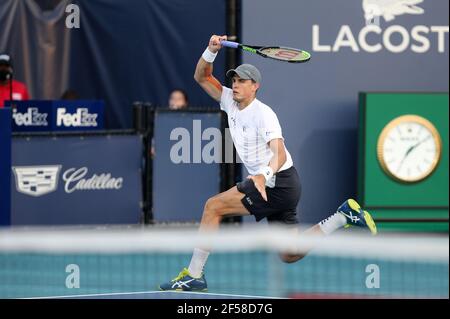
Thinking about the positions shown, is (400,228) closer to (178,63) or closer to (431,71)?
(431,71)

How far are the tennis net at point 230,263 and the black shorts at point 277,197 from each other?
38 cm

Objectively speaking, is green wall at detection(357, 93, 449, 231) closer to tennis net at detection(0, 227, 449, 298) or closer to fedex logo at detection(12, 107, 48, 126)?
tennis net at detection(0, 227, 449, 298)

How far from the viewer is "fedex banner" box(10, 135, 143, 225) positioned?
1509 cm

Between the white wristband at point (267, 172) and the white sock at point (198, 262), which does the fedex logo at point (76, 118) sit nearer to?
the white sock at point (198, 262)

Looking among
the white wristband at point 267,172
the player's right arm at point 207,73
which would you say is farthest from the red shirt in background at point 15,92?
the white wristband at point 267,172

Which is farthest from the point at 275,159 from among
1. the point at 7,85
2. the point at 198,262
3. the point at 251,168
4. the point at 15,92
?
the point at 15,92

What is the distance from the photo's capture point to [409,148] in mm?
15680

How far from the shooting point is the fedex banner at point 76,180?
1509 centimetres

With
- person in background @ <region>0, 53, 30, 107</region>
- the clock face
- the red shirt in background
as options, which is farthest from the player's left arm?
the red shirt in background

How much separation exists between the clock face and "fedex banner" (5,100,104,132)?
132 inches

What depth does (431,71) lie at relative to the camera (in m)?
16.1

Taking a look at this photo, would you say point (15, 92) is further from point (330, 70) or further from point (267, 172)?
point (267, 172)

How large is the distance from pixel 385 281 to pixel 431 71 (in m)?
3.70
